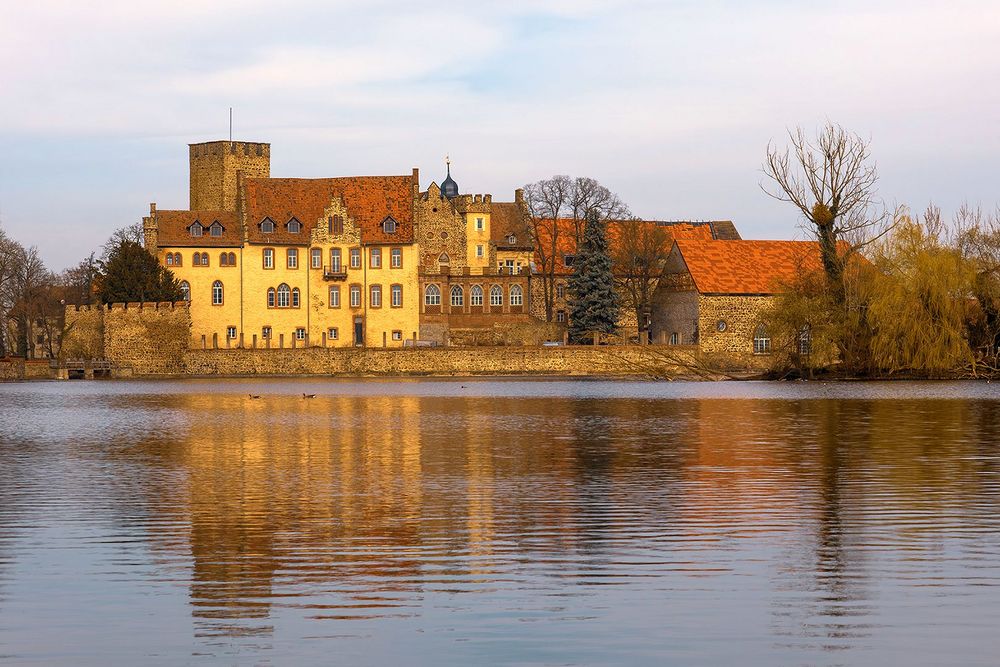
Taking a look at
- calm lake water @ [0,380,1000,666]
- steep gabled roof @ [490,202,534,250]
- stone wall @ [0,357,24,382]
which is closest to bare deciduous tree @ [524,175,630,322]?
steep gabled roof @ [490,202,534,250]

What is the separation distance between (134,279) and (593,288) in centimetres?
2470

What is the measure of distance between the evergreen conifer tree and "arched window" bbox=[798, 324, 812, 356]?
19.5 metres

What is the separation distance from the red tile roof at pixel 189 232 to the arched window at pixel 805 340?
36.3 metres

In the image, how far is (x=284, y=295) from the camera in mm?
86125

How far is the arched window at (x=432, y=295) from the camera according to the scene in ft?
297

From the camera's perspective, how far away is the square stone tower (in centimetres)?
9919

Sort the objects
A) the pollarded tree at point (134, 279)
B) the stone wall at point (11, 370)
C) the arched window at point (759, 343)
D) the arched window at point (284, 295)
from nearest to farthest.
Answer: the arched window at point (759, 343) < the pollarded tree at point (134, 279) < the stone wall at point (11, 370) < the arched window at point (284, 295)

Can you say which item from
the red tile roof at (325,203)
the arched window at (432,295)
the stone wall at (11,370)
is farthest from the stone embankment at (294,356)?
the arched window at (432,295)

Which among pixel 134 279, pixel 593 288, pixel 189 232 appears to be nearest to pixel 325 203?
pixel 189 232

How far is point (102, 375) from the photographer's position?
83.2m

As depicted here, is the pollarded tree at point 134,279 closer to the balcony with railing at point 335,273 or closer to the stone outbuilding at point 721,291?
the balcony with railing at point 335,273

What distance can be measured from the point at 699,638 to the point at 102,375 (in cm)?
7671

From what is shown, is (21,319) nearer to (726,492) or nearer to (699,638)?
(726,492)

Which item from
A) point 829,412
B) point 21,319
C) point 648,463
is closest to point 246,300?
point 21,319
